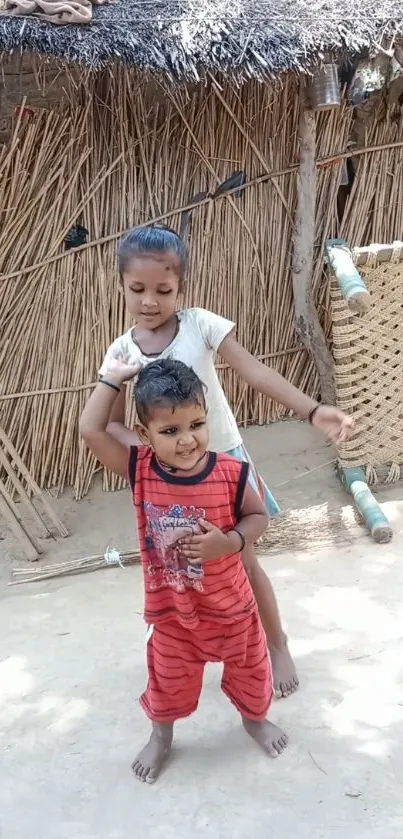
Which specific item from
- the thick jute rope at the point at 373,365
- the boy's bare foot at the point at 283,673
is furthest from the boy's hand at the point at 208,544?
the thick jute rope at the point at 373,365

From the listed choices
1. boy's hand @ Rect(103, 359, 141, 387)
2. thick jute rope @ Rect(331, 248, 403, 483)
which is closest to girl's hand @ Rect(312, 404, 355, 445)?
boy's hand @ Rect(103, 359, 141, 387)

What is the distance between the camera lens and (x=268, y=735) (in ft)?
6.35

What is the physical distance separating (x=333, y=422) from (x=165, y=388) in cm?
41

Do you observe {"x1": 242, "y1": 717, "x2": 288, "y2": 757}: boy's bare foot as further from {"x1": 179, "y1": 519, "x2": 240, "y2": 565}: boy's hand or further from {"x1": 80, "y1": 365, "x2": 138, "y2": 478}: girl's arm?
{"x1": 80, "y1": 365, "x2": 138, "y2": 478}: girl's arm

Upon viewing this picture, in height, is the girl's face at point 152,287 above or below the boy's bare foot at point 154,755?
above

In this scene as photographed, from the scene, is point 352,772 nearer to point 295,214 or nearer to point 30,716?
point 30,716

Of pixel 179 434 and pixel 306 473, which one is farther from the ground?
pixel 179 434

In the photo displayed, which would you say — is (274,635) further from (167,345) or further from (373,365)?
(373,365)

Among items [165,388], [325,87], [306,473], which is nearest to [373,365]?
[306,473]

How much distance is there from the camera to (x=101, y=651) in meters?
2.61

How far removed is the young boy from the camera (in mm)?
1593

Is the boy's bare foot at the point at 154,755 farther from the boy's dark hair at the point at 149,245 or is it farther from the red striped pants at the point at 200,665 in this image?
the boy's dark hair at the point at 149,245

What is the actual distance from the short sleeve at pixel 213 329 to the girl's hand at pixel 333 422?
296 millimetres

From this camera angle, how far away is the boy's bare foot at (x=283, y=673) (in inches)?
85.7
